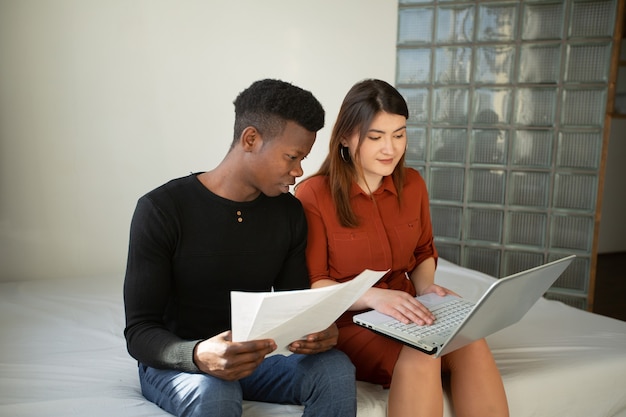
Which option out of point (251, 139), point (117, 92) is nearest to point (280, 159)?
point (251, 139)

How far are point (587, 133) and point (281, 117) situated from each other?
2.00m

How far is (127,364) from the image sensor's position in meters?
1.62

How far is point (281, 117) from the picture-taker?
1.32 meters

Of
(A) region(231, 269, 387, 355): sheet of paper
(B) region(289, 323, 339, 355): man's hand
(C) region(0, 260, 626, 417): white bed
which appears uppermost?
(A) region(231, 269, 387, 355): sheet of paper

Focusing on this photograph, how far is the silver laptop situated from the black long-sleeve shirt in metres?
0.25

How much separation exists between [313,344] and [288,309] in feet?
0.74

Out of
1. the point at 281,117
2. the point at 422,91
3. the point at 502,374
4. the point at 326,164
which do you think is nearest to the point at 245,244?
the point at 281,117

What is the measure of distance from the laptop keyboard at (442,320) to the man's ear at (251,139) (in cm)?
49

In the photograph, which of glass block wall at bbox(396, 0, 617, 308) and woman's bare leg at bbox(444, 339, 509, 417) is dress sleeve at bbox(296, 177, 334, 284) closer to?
woman's bare leg at bbox(444, 339, 509, 417)

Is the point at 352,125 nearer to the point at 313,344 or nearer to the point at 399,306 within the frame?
the point at 399,306

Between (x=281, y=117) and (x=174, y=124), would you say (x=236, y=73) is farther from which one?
(x=281, y=117)

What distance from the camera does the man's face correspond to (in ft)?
4.34

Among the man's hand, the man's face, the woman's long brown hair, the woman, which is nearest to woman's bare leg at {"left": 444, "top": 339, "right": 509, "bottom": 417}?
the woman

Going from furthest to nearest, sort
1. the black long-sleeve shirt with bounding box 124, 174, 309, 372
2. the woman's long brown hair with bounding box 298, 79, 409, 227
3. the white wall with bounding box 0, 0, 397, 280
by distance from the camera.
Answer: the white wall with bounding box 0, 0, 397, 280 → the woman's long brown hair with bounding box 298, 79, 409, 227 → the black long-sleeve shirt with bounding box 124, 174, 309, 372
